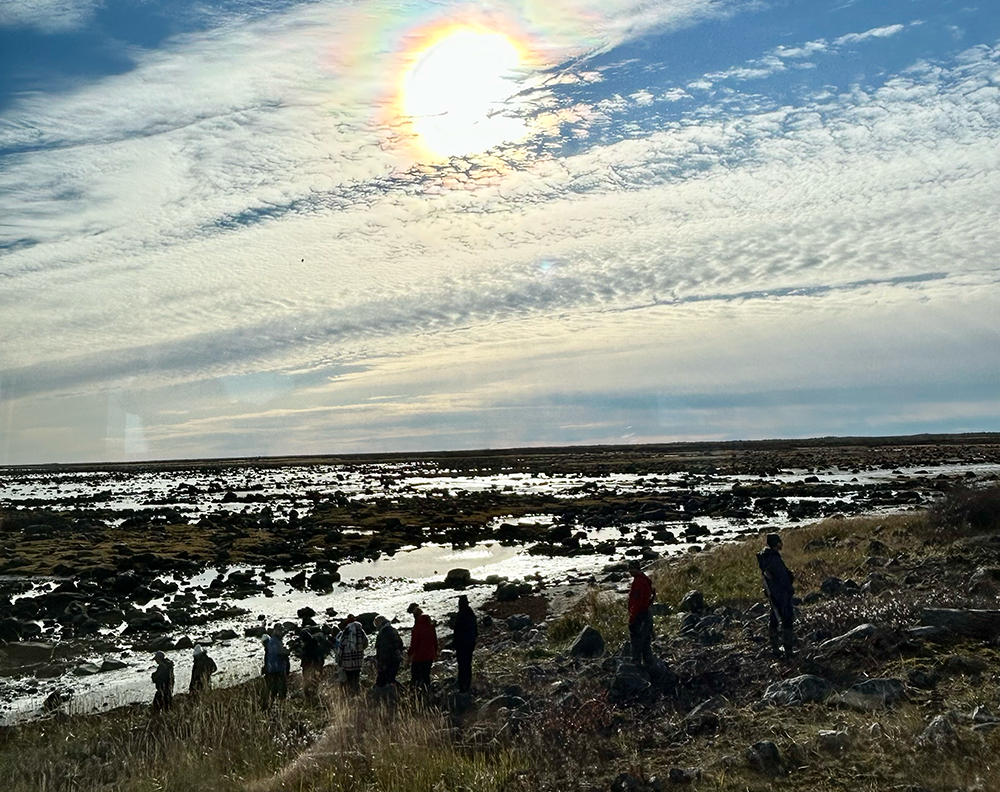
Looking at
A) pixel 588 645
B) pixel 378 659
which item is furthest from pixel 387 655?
pixel 588 645

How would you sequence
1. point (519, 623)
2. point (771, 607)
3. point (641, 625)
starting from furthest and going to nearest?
point (519, 623), point (641, 625), point (771, 607)

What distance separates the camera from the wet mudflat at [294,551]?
23891mm

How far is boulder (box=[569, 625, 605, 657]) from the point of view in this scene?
16.1m

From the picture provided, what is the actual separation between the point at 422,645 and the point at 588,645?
3.46 m

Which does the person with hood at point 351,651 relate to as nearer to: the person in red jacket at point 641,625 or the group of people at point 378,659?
the group of people at point 378,659

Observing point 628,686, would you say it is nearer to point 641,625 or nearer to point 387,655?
point 641,625

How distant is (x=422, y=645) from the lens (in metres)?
14.6

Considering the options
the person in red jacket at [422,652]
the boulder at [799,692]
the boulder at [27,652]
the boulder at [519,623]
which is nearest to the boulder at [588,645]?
the person in red jacket at [422,652]

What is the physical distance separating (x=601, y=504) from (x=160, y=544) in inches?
1314

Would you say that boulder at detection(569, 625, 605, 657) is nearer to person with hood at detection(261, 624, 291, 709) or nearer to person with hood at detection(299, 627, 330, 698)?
person with hood at detection(299, 627, 330, 698)

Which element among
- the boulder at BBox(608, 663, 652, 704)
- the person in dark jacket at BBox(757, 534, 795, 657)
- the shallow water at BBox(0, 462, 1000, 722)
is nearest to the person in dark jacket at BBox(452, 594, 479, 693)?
the boulder at BBox(608, 663, 652, 704)

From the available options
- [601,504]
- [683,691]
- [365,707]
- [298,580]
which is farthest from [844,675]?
[601,504]

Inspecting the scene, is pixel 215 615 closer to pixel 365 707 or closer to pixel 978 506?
pixel 365 707

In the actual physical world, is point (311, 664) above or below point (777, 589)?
below
